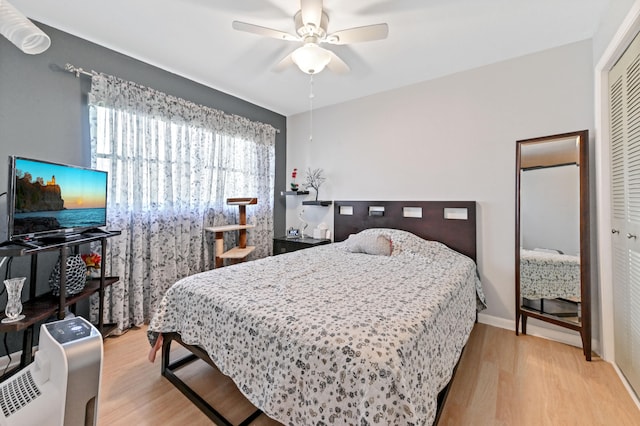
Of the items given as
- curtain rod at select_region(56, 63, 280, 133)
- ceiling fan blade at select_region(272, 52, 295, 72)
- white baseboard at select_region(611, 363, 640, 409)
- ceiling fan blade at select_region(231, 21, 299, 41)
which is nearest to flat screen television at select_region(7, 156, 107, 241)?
curtain rod at select_region(56, 63, 280, 133)

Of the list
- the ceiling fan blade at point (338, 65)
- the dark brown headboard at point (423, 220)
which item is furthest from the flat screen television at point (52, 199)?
the dark brown headboard at point (423, 220)

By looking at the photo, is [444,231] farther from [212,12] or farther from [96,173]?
[96,173]

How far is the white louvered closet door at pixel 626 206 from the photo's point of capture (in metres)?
1.60

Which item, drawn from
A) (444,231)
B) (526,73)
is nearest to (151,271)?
(444,231)

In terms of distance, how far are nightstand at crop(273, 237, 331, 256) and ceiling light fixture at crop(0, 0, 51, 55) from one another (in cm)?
283

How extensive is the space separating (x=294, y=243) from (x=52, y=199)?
2412 mm

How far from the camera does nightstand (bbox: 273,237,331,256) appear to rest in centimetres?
355

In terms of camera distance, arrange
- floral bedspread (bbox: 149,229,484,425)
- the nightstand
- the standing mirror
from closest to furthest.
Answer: floral bedspread (bbox: 149,229,484,425) → the standing mirror → the nightstand

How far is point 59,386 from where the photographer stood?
2.49 feet

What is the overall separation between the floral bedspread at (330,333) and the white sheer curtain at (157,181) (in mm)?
1090

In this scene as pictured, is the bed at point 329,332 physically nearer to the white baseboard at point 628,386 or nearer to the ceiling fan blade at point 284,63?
the white baseboard at point 628,386

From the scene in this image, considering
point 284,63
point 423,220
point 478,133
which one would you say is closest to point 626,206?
point 478,133

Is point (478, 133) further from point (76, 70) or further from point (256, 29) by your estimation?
point (76, 70)

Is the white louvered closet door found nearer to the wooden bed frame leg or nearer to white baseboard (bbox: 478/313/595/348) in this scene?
white baseboard (bbox: 478/313/595/348)
